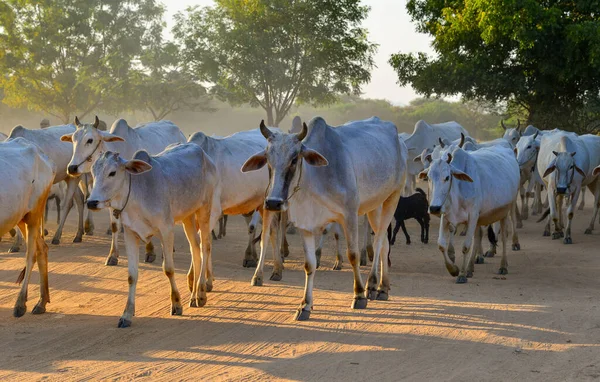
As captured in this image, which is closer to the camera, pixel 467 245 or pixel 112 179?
pixel 112 179

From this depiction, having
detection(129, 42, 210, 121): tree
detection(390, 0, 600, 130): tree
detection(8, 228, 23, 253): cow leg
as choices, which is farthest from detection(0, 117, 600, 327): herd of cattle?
detection(129, 42, 210, 121): tree

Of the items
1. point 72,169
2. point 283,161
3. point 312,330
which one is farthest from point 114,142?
point 312,330

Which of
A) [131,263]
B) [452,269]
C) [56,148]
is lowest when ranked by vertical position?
[452,269]

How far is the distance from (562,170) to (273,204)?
8.91 metres

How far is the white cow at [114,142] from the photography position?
11252 mm

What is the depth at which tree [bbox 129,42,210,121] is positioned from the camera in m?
43.9

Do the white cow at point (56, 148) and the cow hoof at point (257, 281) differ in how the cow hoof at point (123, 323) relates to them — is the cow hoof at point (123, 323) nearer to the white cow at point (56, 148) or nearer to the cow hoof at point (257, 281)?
the cow hoof at point (257, 281)

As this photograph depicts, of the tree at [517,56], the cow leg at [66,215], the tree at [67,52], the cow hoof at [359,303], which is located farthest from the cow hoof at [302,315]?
the tree at [67,52]

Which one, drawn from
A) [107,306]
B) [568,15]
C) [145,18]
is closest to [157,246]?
[107,306]

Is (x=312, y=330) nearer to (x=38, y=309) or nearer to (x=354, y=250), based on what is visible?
(x=354, y=250)

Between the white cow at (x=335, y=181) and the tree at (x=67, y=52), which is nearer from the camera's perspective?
the white cow at (x=335, y=181)

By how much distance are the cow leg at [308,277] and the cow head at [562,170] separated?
7.81 metres

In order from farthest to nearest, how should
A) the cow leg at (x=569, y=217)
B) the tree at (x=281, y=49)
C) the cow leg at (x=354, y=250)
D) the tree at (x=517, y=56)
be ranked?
the tree at (x=281, y=49) → the tree at (x=517, y=56) → the cow leg at (x=569, y=217) → the cow leg at (x=354, y=250)

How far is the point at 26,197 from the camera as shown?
865cm
